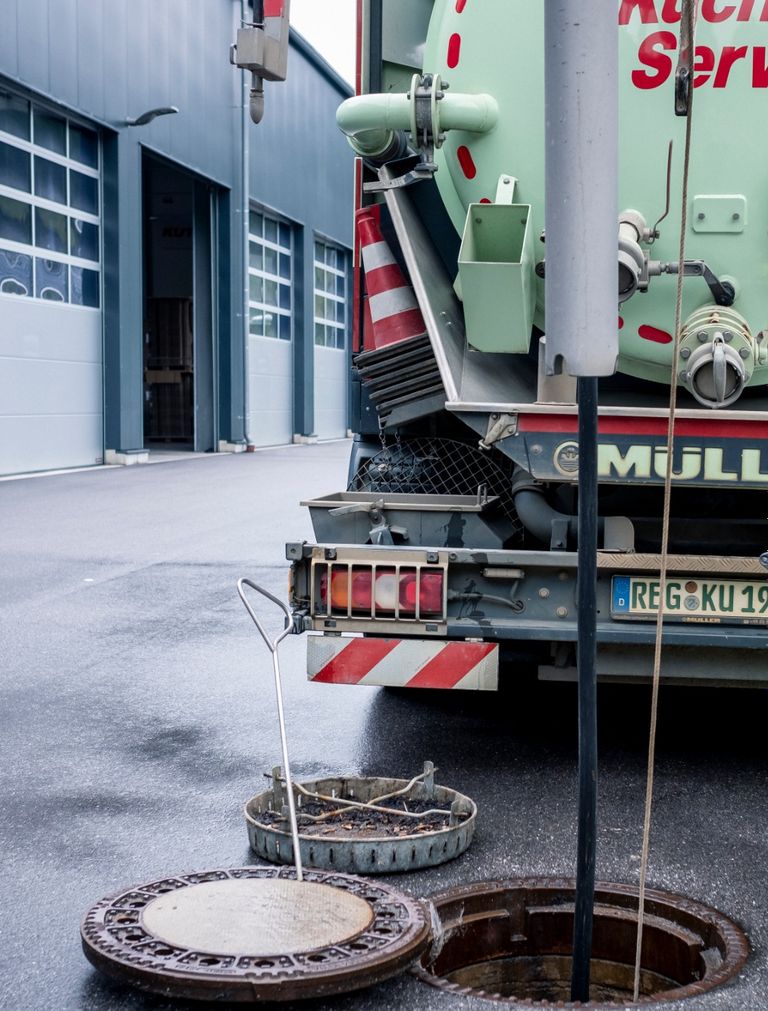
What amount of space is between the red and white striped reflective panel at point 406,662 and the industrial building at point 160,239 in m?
15.8

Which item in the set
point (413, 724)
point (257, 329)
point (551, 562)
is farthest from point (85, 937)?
point (257, 329)

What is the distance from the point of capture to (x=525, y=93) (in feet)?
15.1

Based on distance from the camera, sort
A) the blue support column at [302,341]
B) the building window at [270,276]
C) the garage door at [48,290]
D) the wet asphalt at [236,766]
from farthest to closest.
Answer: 1. the blue support column at [302,341]
2. the building window at [270,276]
3. the garage door at [48,290]
4. the wet asphalt at [236,766]

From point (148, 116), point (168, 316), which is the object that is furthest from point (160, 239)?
point (148, 116)

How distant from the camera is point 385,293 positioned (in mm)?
5262

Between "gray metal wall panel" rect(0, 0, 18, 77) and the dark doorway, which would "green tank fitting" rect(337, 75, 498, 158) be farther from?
the dark doorway

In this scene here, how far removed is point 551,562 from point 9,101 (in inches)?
669

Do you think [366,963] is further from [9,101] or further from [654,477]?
[9,101]

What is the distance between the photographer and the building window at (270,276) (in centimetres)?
3022

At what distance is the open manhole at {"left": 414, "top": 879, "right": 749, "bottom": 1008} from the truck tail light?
44.0 inches

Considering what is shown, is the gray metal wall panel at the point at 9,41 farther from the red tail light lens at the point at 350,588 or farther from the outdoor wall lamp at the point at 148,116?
the red tail light lens at the point at 350,588

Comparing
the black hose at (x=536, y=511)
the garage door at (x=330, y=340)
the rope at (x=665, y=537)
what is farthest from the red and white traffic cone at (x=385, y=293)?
the garage door at (x=330, y=340)

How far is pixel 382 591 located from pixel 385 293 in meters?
1.27

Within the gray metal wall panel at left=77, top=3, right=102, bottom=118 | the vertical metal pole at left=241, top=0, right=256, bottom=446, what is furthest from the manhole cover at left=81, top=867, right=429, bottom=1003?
the vertical metal pole at left=241, top=0, right=256, bottom=446
